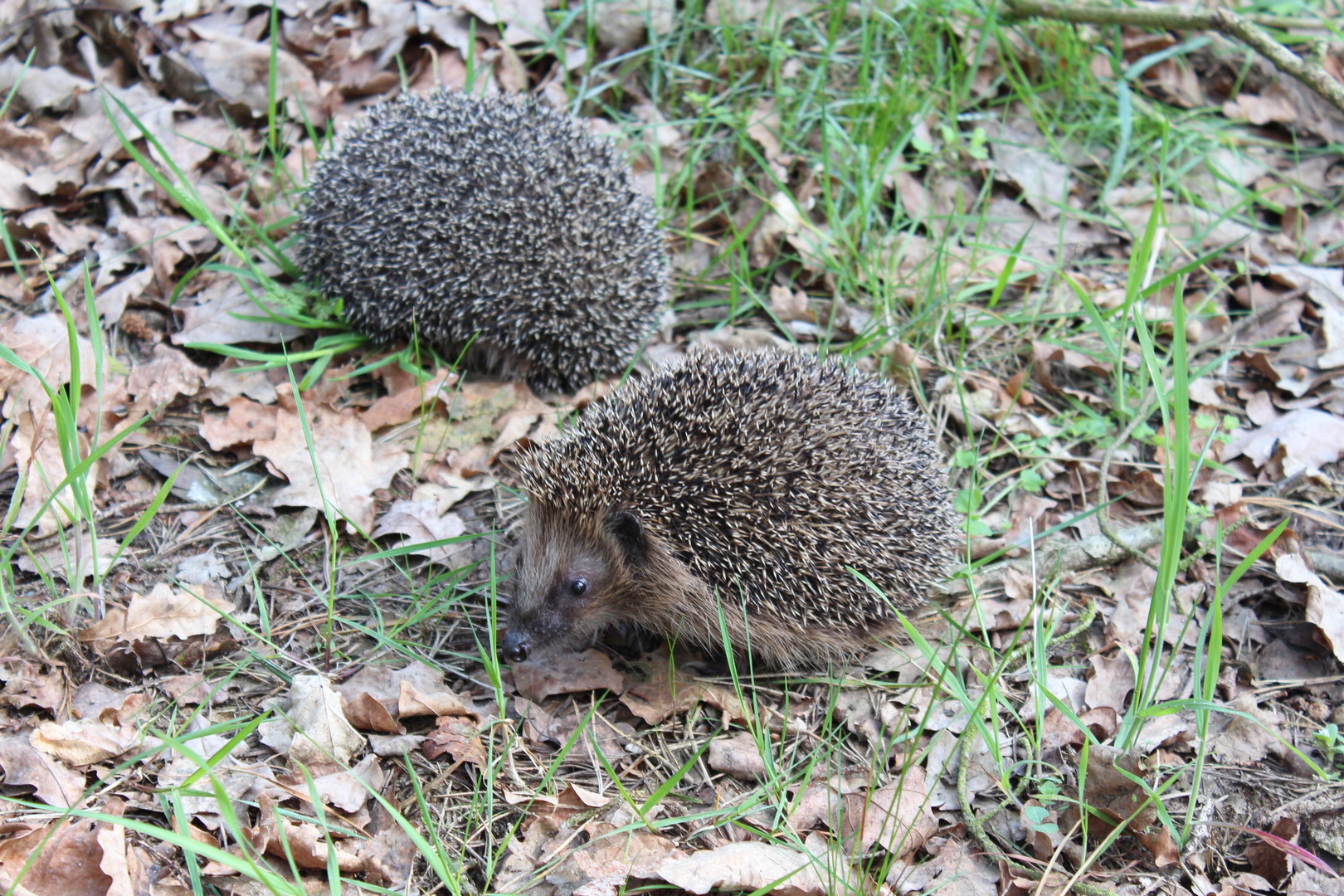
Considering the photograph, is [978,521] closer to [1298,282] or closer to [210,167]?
[1298,282]

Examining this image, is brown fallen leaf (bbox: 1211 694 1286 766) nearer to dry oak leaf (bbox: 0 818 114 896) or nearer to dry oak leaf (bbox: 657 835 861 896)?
dry oak leaf (bbox: 657 835 861 896)

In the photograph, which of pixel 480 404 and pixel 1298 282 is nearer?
pixel 480 404

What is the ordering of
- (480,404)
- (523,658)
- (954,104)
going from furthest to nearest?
(954,104) < (480,404) < (523,658)

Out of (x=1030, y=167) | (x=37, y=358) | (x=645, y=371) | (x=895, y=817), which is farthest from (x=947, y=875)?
(x=1030, y=167)

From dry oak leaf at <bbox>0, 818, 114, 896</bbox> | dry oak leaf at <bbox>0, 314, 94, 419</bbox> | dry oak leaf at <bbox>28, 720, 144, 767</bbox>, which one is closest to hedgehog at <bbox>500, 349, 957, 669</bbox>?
dry oak leaf at <bbox>28, 720, 144, 767</bbox>

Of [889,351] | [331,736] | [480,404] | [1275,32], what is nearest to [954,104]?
[889,351]

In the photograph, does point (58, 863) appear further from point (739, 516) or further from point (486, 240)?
point (486, 240)
